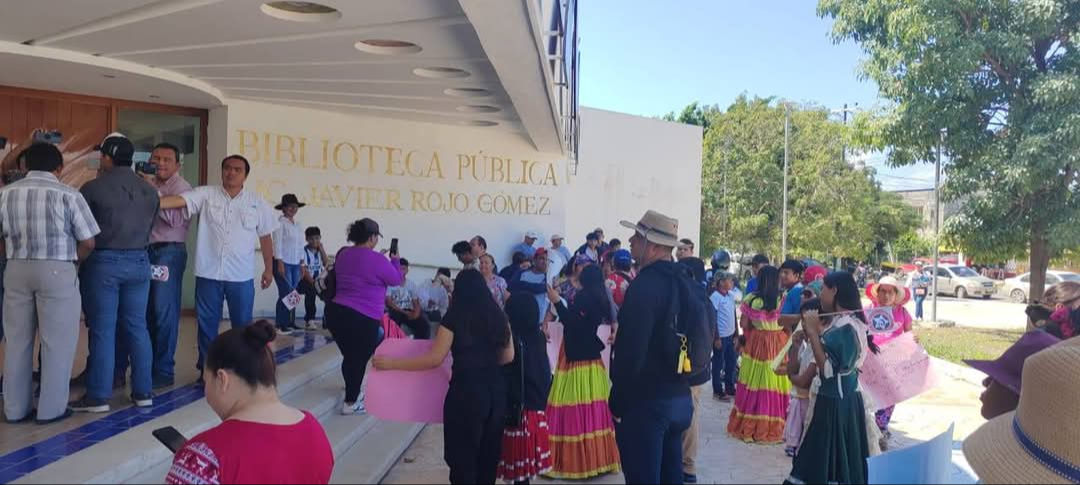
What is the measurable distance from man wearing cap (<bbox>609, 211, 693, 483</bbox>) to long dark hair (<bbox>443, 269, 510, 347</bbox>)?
2.23ft

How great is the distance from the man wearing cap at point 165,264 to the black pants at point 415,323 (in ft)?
6.65

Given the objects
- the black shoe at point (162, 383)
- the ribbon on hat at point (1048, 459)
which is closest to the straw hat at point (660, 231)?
the ribbon on hat at point (1048, 459)

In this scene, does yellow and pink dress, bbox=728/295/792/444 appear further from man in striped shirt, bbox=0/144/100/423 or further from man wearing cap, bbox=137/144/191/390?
man in striped shirt, bbox=0/144/100/423

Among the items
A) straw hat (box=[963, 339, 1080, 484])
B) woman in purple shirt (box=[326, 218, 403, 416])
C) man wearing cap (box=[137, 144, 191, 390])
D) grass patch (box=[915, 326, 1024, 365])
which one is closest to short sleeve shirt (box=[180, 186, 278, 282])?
man wearing cap (box=[137, 144, 191, 390])

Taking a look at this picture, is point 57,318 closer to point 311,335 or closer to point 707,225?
point 311,335

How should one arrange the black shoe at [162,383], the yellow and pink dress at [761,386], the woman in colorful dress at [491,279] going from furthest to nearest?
the woman in colorful dress at [491,279], the yellow and pink dress at [761,386], the black shoe at [162,383]

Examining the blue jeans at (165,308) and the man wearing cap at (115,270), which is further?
the blue jeans at (165,308)

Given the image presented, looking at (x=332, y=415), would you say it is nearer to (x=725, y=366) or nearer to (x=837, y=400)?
(x=837, y=400)

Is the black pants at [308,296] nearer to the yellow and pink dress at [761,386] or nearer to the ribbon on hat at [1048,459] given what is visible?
the yellow and pink dress at [761,386]

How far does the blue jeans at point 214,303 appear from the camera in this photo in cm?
524

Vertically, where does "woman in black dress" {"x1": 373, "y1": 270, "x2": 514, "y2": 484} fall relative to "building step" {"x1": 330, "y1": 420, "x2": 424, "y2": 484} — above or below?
above

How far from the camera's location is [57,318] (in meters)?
4.21

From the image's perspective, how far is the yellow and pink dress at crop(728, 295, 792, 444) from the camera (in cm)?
711

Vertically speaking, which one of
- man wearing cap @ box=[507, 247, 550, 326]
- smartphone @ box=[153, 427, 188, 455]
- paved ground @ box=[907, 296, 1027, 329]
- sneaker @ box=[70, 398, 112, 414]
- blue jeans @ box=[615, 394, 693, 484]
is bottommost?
paved ground @ box=[907, 296, 1027, 329]
